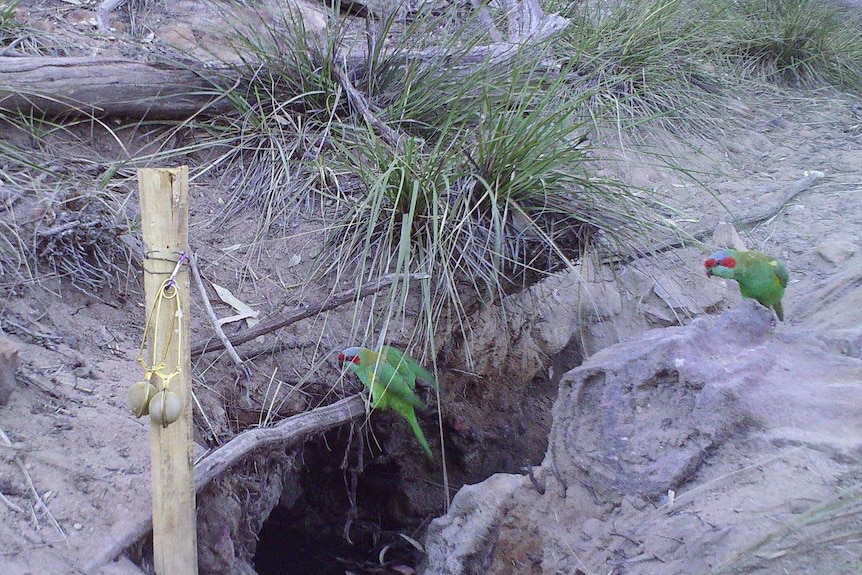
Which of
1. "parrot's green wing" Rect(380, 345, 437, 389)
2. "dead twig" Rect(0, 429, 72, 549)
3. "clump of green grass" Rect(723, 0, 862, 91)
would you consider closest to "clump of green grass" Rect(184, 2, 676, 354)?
"parrot's green wing" Rect(380, 345, 437, 389)

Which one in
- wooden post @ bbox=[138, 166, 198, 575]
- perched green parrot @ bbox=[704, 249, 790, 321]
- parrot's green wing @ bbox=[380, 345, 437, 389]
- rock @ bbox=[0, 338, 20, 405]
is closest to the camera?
wooden post @ bbox=[138, 166, 198, 575]

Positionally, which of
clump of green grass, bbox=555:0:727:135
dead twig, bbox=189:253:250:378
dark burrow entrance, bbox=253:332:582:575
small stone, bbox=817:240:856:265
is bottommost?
dark burrow entrance, bbox=253:332:582:575

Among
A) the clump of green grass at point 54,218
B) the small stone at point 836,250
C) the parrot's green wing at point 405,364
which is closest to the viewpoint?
the clump of green grass at point 54,218

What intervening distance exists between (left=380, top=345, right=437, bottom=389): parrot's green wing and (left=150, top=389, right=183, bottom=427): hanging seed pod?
106 cm

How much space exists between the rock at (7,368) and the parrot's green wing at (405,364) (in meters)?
1.14

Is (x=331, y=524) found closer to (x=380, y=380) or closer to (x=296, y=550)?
(x=296, y=550)

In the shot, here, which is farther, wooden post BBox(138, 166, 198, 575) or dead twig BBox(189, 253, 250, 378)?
dead twig BBox(189, 253, 250, 378)

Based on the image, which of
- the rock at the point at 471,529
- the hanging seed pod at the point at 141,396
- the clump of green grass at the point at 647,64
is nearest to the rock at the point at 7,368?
the hanging seed pod at the point at 141,396

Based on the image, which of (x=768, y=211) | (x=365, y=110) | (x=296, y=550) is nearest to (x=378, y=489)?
(x=296, y=550)

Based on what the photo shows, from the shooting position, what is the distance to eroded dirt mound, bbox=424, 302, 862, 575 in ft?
5.01

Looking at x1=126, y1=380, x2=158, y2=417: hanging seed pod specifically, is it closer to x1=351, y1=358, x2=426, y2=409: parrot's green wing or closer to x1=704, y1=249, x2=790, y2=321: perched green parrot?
x1=351, y1=358, x2=426, y2=409: parrot's green wing

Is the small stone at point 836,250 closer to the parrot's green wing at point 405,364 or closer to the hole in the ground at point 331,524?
the parrot's green wing at point 405,364

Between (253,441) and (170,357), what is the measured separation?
2.06 feet

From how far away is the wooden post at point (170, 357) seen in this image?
64.1 inches
